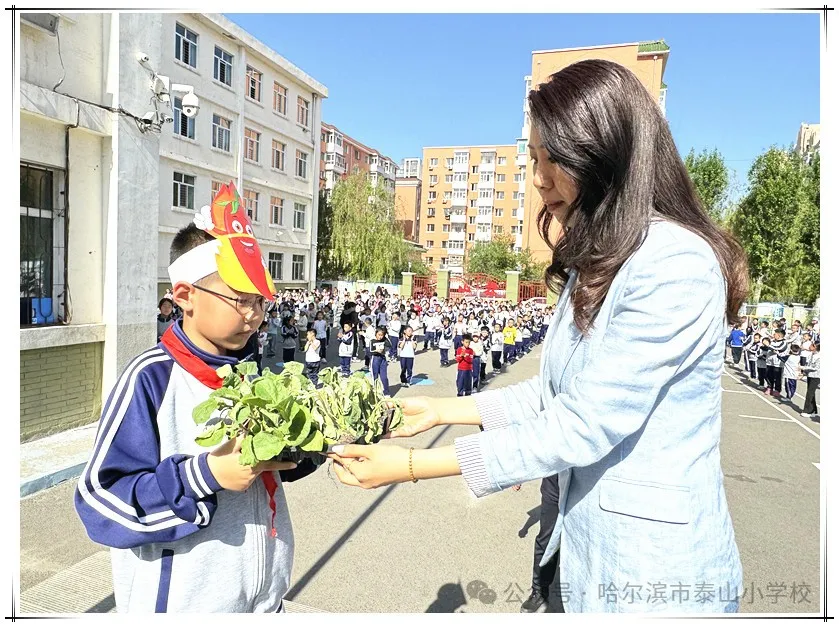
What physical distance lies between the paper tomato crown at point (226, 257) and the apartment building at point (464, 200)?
62681 mm

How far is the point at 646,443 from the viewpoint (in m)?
1.52

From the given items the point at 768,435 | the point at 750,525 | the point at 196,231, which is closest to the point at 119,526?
the point at 196,231

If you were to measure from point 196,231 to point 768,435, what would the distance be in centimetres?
1087

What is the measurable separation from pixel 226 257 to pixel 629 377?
139 cm

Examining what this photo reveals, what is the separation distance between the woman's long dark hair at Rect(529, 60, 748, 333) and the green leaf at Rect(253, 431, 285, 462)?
0.90 metres

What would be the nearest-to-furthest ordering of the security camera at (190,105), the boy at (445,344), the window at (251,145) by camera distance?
the security camera at (190,105), the boy at (445,344), the window at (251,145)

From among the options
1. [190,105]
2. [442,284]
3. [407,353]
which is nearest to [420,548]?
[190,105]

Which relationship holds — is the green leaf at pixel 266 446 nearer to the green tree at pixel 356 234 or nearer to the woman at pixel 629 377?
the woman at pixel 629 377

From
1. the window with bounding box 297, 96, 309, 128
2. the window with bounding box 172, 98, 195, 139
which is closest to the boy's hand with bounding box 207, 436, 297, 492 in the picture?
the window with bounding box 172, 98, 195, 139

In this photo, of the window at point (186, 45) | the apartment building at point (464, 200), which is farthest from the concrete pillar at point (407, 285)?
the apartment building at point (464, 200)

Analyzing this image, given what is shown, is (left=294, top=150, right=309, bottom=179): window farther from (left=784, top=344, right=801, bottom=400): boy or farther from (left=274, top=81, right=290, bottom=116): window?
(left=784, top=344, right=801, bottom=400): boy

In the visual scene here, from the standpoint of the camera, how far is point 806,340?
50.9 feet

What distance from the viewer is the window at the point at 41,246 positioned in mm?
6492

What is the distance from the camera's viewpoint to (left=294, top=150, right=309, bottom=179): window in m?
29.3
